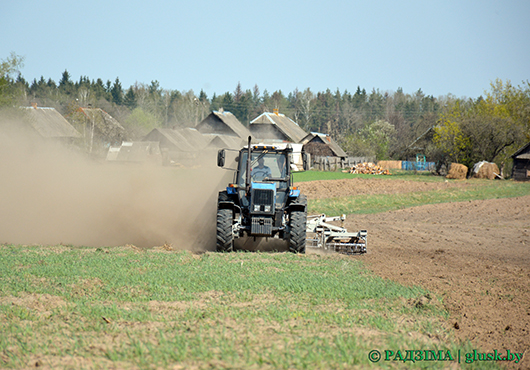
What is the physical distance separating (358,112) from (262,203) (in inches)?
5822

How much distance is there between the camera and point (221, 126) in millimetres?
81375

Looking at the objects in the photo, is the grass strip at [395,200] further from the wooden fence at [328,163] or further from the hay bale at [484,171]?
the wooden fence at [328,163]

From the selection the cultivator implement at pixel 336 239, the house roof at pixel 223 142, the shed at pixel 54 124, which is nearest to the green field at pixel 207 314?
the cultivator implement at pixel 336 239

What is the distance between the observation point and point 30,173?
61.0 ft

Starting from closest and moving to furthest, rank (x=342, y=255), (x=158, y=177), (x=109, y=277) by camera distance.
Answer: (x=109, y=277) → (x=342, y=255) → (x=158, y=177)

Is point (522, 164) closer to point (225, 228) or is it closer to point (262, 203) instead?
point (262, 203)

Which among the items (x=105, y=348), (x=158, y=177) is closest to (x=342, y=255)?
(x=105, y=348)

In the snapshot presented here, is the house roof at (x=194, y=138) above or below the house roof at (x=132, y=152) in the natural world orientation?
above

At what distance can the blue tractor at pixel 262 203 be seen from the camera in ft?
40.0

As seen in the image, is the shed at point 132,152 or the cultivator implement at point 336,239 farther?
the shed at point 132,152

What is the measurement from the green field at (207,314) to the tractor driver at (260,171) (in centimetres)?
245

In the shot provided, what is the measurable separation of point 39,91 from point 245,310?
13408 cm

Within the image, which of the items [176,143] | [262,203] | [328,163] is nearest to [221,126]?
[176,143]

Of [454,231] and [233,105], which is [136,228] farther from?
[233,105]
